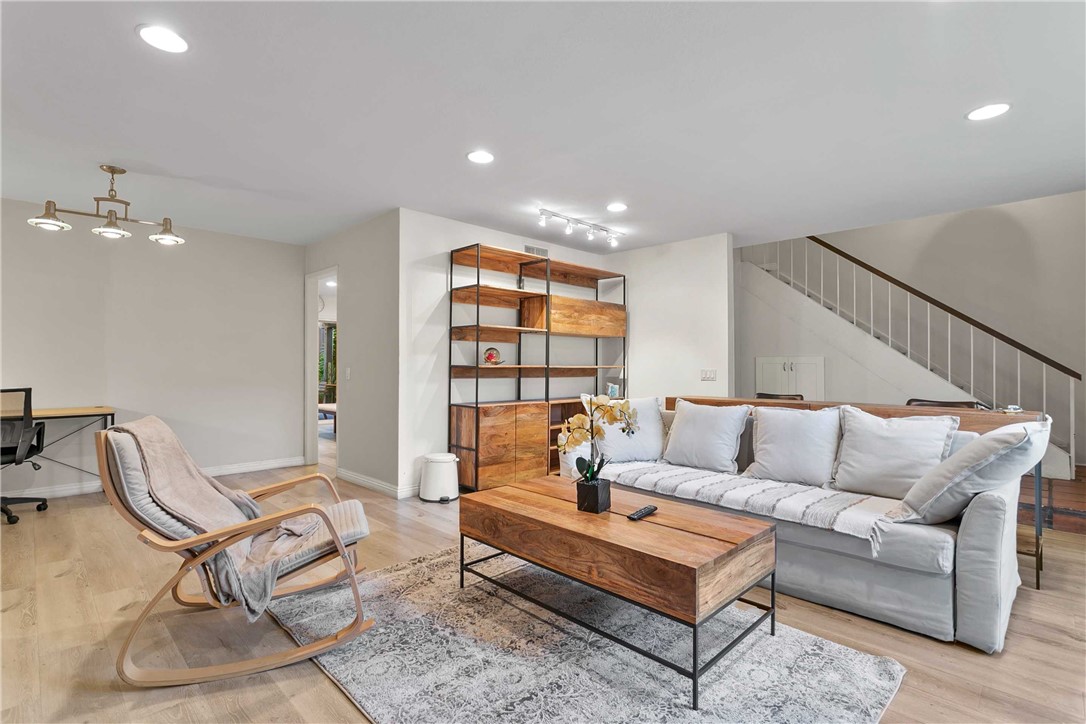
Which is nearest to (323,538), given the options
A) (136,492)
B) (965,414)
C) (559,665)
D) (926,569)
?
(136,492)

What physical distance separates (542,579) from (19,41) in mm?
3341

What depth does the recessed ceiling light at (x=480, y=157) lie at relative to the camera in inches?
129

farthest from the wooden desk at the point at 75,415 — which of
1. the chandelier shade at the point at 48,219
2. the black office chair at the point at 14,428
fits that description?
the chandelier shade at the point at 48,219

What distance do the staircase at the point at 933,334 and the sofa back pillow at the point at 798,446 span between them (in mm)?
3581

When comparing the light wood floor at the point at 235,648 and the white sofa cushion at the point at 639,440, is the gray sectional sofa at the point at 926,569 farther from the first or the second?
the white sofa cushion at the point at 639,440

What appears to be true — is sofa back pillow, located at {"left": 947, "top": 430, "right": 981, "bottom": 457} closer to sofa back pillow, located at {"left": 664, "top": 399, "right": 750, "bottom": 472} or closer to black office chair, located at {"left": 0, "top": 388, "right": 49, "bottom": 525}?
sofa back pillow, located at {"left": 664, "top": 399, "right": 750, "bottom": 472}

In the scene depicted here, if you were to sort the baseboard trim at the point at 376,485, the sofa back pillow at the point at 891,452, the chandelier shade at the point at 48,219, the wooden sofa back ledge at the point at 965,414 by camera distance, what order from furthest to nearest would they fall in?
the baseboard trim at the point at 376,485 < the chandelier shade at the point at 48,219 < the wooden sofa back ledge at the point at 965,414 < the sofa back pillow at the point at 891,452

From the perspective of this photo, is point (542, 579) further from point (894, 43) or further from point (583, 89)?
point (894, 43)

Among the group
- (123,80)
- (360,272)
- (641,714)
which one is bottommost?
(641,714)

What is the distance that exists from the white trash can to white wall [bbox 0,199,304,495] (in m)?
2.33

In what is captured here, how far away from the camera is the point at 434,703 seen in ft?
5.83

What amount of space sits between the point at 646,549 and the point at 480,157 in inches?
102

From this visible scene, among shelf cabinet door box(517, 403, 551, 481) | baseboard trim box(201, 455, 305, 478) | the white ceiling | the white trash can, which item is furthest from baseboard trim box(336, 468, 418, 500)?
the white ceiling

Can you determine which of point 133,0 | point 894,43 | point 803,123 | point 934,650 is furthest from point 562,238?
point 934,650
